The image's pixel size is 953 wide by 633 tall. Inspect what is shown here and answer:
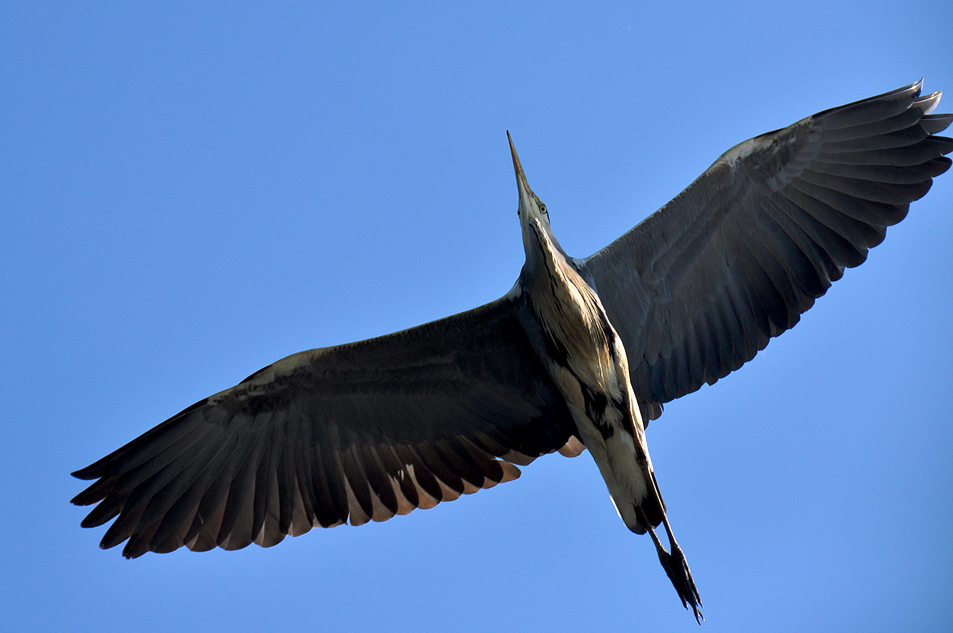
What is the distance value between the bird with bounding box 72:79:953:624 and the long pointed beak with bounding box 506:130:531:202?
16 millimetres

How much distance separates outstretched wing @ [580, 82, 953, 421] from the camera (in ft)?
23.9

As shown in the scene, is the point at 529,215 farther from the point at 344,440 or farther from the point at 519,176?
the point at 344,440

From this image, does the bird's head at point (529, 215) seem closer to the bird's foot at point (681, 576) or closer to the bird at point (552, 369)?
the bird at point (552, 369)

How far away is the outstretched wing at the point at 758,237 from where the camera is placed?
729cm

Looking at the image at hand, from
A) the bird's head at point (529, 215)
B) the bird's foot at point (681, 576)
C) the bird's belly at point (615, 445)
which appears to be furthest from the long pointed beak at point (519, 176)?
the bird's foot at point (681, 576)

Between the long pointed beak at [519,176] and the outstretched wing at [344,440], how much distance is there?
810 millimetres

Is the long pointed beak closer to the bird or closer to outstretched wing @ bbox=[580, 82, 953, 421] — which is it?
the bird

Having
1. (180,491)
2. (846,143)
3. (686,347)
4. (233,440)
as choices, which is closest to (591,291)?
(686,347)

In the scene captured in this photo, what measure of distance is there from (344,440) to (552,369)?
5.83 feet

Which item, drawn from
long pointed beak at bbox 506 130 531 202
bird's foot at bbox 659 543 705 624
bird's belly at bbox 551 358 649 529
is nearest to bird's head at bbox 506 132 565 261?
long pointed beak at bbox 506 130 531 202

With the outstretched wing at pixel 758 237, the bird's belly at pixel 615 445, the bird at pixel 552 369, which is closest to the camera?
the bird's belly at pixel 615 445

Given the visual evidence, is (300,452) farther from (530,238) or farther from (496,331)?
(530,238)

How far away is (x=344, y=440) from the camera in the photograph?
25.2 ft

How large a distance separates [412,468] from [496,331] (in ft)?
4.34
